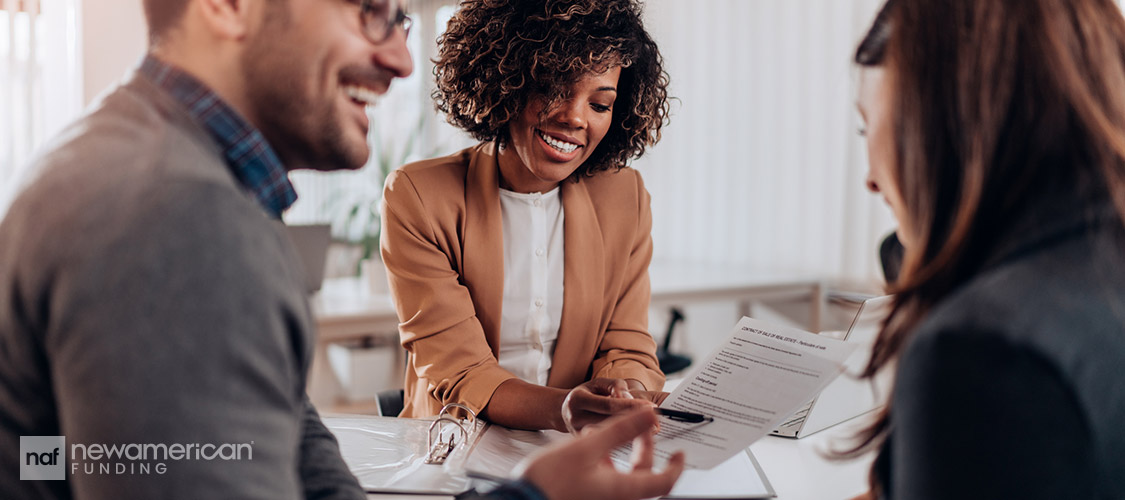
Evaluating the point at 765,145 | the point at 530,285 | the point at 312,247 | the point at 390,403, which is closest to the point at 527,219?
the point at 530,285

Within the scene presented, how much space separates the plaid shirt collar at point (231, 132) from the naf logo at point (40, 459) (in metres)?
0.27

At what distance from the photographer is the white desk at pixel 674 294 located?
2693 mm

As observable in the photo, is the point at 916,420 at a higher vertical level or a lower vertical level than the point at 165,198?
lower

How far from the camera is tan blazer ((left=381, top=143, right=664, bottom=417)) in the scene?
1.52m

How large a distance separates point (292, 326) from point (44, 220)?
0.19 metres

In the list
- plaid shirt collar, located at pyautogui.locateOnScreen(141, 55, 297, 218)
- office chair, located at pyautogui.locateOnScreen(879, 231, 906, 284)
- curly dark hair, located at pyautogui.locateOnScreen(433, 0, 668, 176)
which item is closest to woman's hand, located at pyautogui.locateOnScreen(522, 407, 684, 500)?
plaid shirt collar, located at pyautogui.locateOnScreen(141, 55, 297, 218)

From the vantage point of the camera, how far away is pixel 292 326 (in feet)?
2.14

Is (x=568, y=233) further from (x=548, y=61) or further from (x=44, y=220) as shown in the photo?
(x=44, y=220)

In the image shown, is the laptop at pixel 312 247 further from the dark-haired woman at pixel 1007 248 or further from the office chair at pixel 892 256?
the dark-haired woman at pixel 1007 248

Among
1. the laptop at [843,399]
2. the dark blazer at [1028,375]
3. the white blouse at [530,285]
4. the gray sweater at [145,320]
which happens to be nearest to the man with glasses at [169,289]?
the gray sweater at [145,320]

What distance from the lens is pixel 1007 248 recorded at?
0.68 metres

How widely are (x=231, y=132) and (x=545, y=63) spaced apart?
0.93 m

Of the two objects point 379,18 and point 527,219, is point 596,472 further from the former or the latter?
point 527,219

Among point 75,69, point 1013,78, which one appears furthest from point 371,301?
point 1013,78
